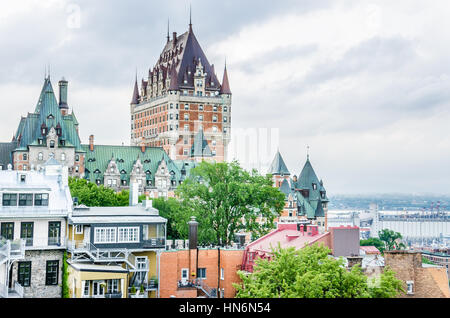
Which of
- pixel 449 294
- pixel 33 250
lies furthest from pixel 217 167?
pixel 449 294

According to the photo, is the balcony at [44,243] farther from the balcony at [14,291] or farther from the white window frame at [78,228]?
the balcony at [14,291]

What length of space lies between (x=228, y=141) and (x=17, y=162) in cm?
3560

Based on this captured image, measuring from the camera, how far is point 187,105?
98.6 m

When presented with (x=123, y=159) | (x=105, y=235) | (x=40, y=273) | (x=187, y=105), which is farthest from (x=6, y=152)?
(x=105, y=235)

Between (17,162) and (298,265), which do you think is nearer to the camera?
(298,265)

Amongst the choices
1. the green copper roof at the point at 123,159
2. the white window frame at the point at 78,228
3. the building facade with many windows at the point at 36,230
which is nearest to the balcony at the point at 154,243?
the white window frame at the point at 78,228

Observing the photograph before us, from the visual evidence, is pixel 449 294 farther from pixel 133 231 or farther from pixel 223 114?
pixel 223 114

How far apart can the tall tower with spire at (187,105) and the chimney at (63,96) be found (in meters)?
17.5

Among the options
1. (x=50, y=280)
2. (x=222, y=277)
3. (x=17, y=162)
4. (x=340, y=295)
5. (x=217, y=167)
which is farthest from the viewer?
(x=17, y=162)

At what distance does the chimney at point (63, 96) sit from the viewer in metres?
84.2

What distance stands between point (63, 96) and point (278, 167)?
30.8 metres
